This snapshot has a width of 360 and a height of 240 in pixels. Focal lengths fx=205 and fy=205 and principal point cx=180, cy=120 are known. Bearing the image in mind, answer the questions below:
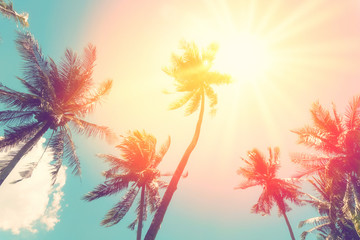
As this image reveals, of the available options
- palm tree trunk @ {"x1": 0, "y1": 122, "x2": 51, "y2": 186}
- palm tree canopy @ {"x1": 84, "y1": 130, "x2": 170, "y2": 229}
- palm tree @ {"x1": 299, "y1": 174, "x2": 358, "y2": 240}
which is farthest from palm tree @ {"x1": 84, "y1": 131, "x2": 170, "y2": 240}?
palm tree @ {"x1": 299, "y1": 174, "x2": 358, "y2": 240}

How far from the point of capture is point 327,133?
1273 cm

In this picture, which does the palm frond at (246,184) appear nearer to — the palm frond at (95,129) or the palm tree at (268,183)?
the palm tree at (268,183)

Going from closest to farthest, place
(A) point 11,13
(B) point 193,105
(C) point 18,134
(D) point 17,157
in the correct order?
1. (A) point 11,13
2. (D) point 17,157
3. (C) point 18,134
4. (B) point 193,105

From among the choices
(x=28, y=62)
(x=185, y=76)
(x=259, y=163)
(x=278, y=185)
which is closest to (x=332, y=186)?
(x=278, y=185)

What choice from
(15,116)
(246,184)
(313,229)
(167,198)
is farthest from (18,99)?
(313,229)

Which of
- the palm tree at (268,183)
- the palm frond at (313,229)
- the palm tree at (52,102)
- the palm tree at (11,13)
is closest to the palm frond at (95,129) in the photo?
the palm tree at (52,102)

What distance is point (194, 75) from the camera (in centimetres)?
1327

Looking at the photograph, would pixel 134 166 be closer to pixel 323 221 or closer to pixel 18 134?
pixel 18 134

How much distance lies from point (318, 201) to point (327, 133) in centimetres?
852

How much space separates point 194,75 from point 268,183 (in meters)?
10.9

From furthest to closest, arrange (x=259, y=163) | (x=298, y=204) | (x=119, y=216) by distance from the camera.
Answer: (x=259, y=163) < (x=298, y=204) < (x=119, y=216)

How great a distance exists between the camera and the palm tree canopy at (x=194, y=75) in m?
13.0

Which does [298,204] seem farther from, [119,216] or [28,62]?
[28,62]

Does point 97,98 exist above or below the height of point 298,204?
above
